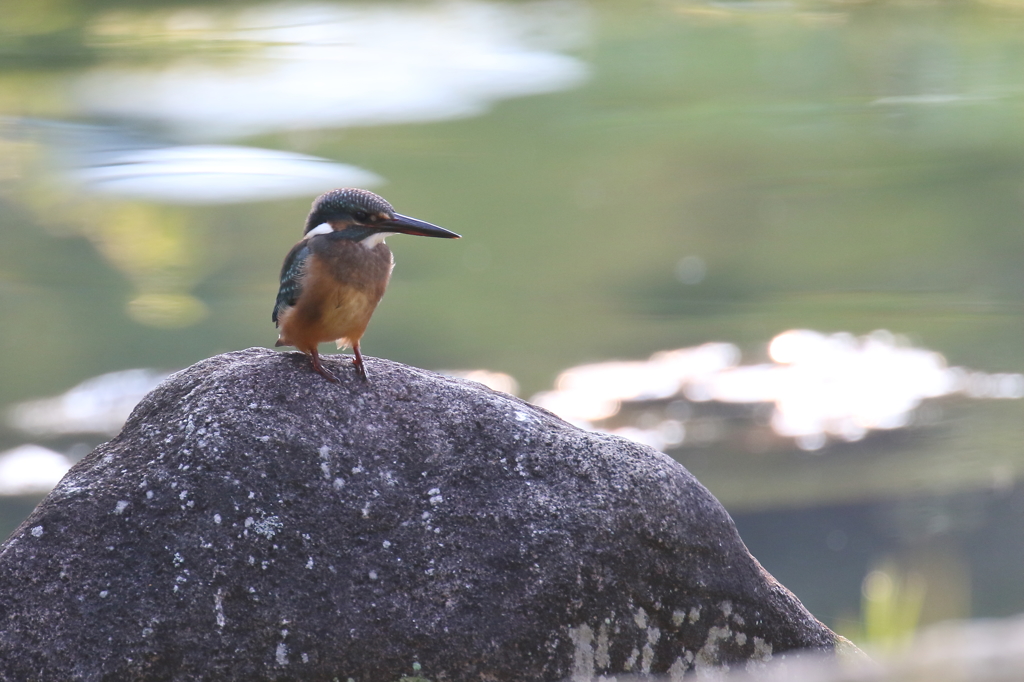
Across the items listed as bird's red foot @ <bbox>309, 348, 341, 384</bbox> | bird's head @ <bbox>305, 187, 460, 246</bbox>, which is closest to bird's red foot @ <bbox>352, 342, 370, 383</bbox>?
bird's red foot @ <bbox>309, 348, 341, 384</bbox>

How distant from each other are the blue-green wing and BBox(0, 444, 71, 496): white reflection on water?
324 inches

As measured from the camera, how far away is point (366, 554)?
135 inches

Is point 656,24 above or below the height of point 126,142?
above

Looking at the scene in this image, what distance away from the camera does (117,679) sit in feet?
10.7

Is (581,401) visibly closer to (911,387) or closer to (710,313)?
(710,313)

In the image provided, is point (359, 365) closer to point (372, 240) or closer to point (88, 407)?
point (372, 240)

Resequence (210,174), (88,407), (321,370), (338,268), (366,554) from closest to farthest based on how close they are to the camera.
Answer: (366,554) → (338,268) → (321,370) → (88,407) → (210,174)

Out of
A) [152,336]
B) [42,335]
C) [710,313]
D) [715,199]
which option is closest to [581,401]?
[710,313]

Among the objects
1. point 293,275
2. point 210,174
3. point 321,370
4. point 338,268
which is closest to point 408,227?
point 338,268

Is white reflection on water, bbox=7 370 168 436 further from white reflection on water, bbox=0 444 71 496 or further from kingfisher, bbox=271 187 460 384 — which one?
kingfisher, bbox=271 187 460 384

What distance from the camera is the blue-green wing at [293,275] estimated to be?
12.5 ft

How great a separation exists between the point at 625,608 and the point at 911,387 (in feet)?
31.2

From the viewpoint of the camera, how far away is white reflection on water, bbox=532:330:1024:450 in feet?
37.1

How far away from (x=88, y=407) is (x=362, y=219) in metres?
9.51
